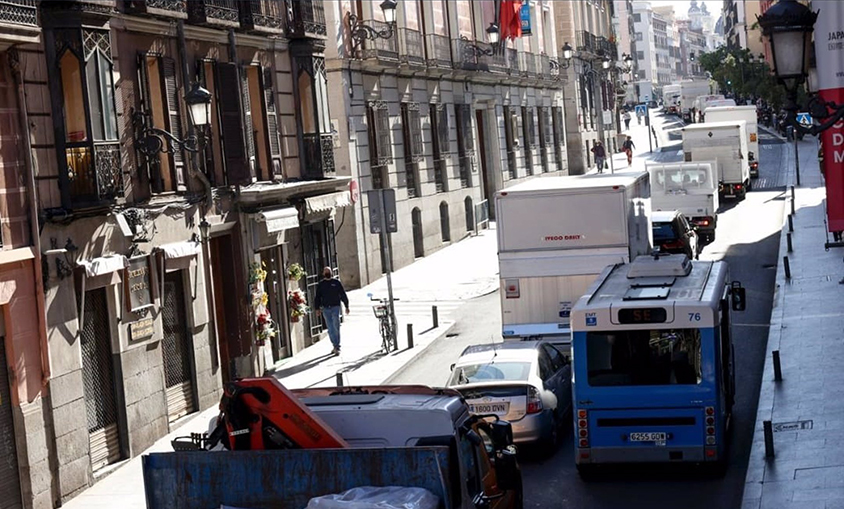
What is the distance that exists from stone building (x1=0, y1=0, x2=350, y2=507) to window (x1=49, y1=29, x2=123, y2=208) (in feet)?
0.09

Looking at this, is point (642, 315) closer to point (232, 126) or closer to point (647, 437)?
point (647, 437)

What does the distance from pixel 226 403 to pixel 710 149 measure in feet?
132

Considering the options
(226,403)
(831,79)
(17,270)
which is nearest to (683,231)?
(831,79)

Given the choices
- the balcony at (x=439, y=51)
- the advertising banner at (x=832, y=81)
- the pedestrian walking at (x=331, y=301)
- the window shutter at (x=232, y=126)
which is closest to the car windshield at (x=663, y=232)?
the pedestrian walking at (x=331, y=301)

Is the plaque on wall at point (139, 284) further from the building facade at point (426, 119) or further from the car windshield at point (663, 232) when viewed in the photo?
the car windshield at point (663, 232)

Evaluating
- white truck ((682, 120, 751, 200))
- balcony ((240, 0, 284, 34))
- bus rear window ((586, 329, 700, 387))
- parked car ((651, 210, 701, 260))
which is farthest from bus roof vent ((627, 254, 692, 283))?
white truck ((682, 120, 751, 200))

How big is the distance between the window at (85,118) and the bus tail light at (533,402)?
21.4 feet

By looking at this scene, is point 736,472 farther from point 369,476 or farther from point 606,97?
point 606,97

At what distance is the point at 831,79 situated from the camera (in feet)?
52.5

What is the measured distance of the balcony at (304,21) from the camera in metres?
27.9

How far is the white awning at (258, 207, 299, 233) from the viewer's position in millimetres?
25141

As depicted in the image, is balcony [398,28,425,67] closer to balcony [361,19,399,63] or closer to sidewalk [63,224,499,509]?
balcony [361,19,399,63]

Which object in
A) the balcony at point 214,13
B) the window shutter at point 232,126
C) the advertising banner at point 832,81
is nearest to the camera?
the advertising banner at point 832,81

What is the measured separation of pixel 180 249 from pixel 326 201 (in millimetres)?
7195
